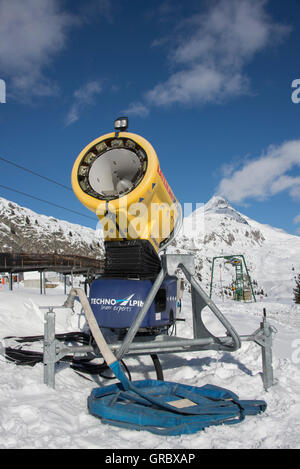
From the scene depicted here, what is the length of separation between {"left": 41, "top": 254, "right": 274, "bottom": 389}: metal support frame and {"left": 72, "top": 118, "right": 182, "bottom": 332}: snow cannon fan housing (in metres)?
0.60

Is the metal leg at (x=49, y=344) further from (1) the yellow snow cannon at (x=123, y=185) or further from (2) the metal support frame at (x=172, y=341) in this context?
(1) the yellow snow cannon at (x=123, y=185)

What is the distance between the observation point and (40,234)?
97.1m

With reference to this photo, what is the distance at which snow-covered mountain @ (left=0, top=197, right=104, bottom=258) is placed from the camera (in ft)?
273

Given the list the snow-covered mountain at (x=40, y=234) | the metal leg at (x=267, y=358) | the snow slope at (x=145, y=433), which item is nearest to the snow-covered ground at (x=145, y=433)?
the snow slope at (x=145, y=433)

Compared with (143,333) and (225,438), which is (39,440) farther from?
(143,333)

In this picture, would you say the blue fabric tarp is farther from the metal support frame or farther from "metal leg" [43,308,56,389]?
"metal leg" [43,308,56,389]

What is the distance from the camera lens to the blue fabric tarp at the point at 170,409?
10.4ft

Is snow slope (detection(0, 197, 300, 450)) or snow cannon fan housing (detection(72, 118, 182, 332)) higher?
snow cannon fan housing (detection(72, 118, 182, 332))

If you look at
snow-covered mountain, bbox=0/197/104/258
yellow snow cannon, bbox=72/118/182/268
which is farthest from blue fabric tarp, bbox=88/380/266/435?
snow-covered mountain, bbox=0/197/104/258

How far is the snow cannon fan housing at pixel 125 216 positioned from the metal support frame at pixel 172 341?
60 cm

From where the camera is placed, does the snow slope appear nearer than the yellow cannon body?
Yes

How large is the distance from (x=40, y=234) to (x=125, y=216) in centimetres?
9737

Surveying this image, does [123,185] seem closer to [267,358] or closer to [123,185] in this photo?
[123,185]

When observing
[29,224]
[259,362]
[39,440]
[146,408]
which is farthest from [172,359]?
[29,224]
